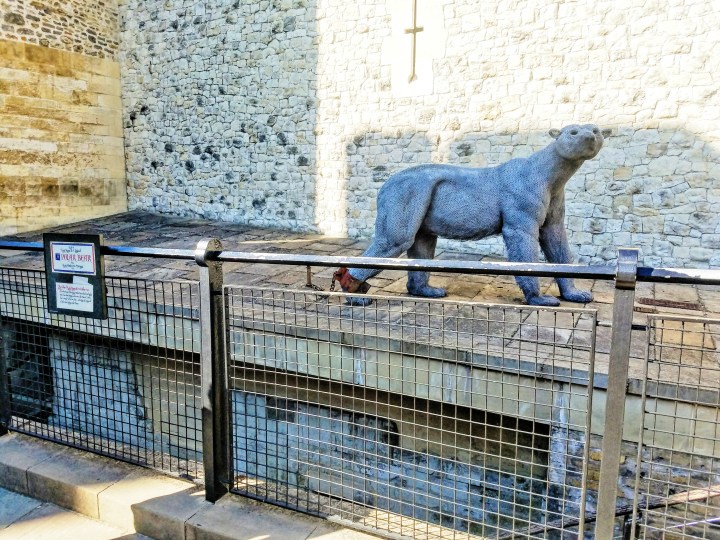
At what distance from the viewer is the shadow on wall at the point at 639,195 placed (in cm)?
568

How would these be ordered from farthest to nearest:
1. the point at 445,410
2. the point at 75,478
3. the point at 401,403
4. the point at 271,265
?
the point at 271,265 → the point at 445,410 → the point at 75,478 → the point at 401,403

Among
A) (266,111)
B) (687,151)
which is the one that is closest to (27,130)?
(266,111)

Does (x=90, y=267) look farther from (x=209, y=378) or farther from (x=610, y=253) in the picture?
(x=610, y=253)

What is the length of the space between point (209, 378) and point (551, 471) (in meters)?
1.98

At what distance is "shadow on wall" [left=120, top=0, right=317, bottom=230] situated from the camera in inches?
312

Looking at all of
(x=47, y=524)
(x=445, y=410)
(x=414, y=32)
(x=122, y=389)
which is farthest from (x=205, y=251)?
(x=414, y=32)

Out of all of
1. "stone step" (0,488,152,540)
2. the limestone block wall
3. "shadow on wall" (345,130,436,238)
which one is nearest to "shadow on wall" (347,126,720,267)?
"shadow on wall" (345,130,436,238)

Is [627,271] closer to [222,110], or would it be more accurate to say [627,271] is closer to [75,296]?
[75,296]

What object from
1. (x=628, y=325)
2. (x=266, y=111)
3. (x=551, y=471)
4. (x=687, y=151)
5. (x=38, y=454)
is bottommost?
(x=551, y=471)

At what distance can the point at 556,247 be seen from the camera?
3.85 metres

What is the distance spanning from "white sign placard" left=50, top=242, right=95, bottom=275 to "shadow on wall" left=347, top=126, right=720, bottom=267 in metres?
5.32

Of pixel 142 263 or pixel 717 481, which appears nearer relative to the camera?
pixel 717 481

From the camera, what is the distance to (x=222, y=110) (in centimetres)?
851

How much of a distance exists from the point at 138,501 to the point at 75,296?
79 centimetres
